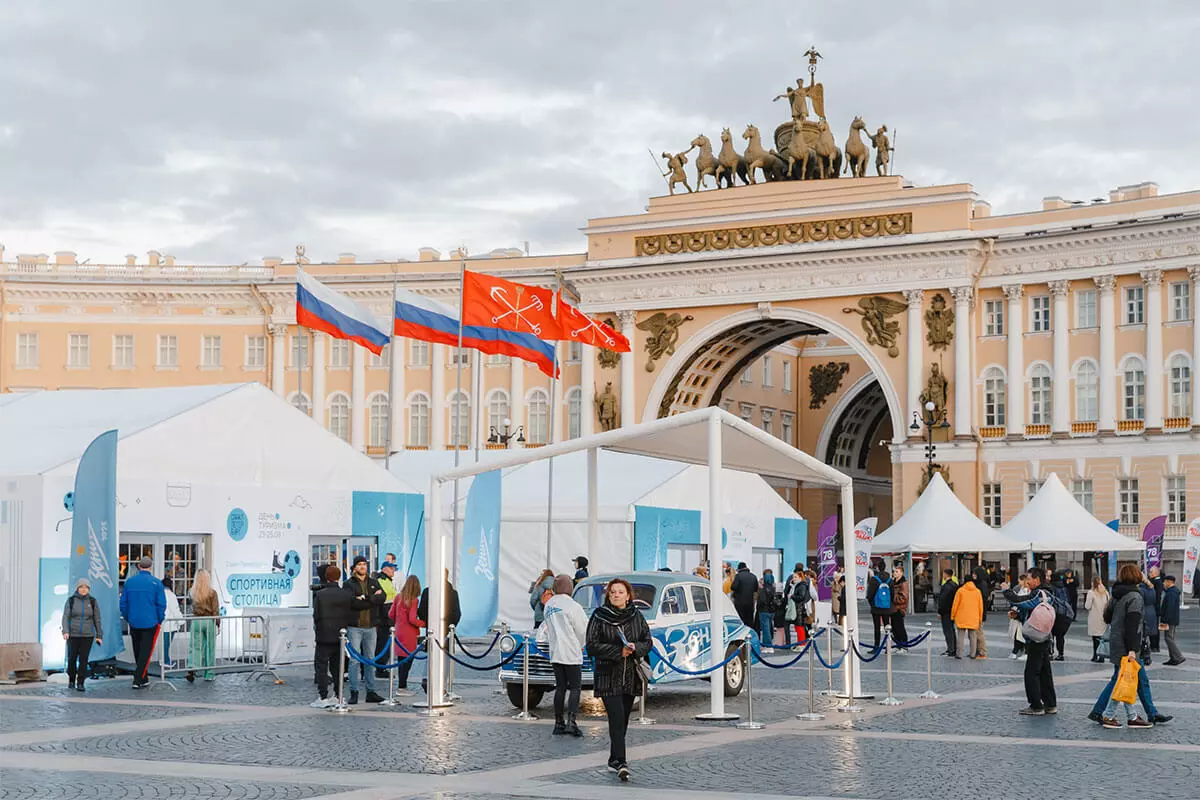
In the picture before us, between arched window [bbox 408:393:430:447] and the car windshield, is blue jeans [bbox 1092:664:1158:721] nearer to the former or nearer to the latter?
the car windshield

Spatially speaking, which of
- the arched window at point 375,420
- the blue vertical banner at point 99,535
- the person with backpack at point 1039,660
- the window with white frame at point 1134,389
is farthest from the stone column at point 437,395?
the person with backpack at point 1039,660

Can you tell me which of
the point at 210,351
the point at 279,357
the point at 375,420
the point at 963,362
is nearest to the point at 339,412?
the point at 375,420

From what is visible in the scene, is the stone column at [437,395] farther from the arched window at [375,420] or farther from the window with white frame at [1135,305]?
the window with white frame at [1135,305]

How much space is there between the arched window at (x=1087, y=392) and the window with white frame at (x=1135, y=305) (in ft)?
6.55

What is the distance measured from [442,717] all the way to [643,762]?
4.47 meters

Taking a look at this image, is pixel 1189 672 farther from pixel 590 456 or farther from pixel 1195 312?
pixel 1195 312

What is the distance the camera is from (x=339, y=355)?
7244 cm

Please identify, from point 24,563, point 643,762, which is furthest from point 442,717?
point 24,563

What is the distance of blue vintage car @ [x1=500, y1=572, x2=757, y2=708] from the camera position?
761 inches

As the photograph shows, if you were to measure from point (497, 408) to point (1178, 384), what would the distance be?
26377 millimetres

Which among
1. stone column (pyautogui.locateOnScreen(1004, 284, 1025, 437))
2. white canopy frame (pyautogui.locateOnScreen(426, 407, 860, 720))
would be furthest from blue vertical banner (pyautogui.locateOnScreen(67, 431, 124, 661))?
stone column (pyautogui.locateOnScreen(1004, 284, 1025, 437))

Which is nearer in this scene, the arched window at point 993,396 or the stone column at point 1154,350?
the stone column at point 1154,350

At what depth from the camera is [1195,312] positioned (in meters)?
57.8

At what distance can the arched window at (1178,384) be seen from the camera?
58.5 meters
